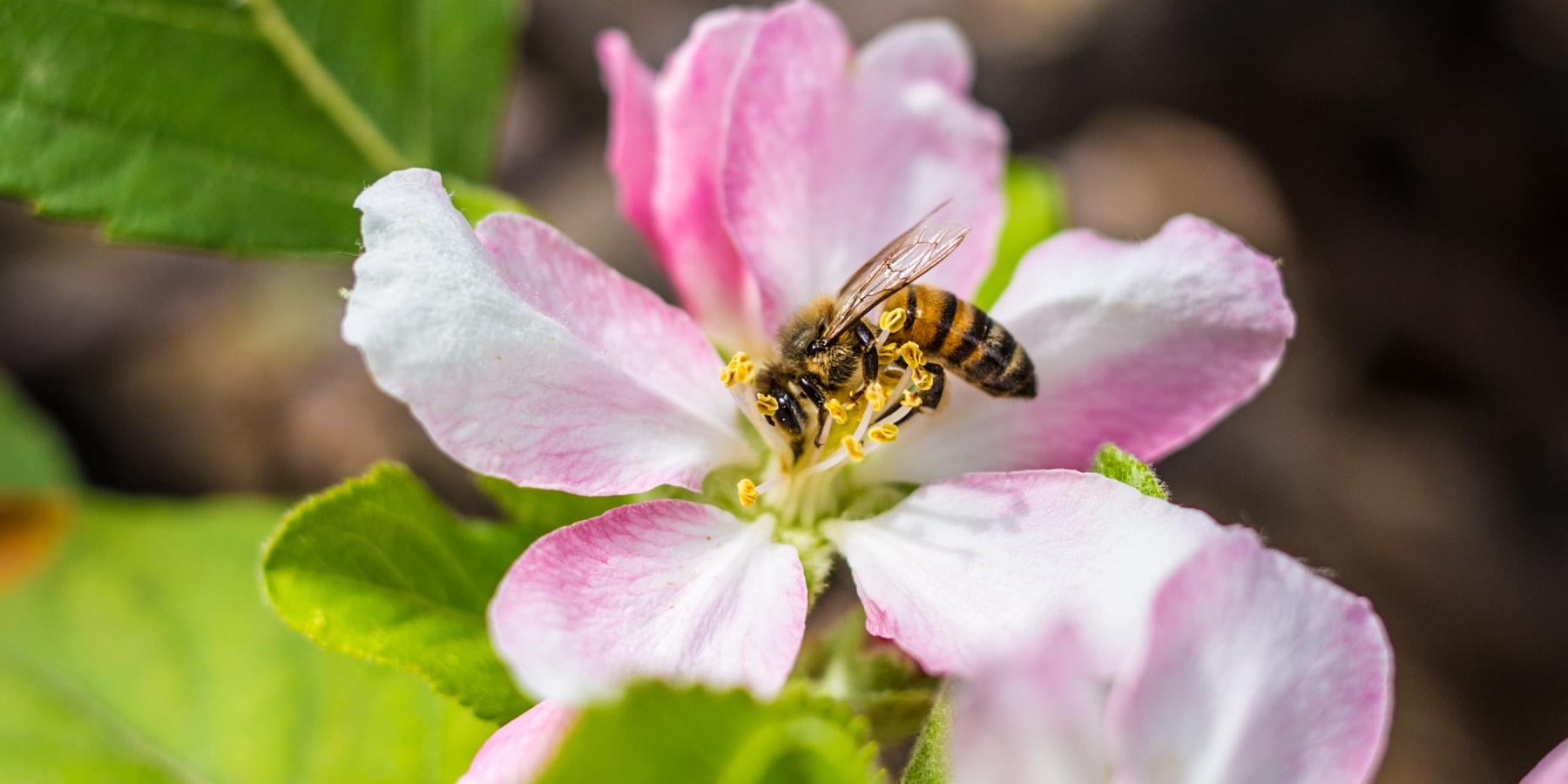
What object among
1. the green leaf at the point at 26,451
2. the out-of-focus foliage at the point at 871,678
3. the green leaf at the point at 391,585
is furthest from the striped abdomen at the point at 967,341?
the green leaf at the point at 26,451

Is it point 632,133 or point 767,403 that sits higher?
point 632,133

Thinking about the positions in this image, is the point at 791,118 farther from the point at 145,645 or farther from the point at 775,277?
the point at 145,645

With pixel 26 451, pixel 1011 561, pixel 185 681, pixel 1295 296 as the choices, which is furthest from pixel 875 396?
pixel 1295 296

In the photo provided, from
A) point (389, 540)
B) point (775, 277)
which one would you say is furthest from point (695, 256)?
point (389, 540)

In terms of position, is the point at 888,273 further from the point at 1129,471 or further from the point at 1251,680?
the point at 1251,680

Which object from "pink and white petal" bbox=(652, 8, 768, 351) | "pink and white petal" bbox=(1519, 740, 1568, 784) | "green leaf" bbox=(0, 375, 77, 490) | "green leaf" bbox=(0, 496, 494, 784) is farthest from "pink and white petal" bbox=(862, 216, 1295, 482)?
"green leaf" bbox=(0, 375, 77, 490)

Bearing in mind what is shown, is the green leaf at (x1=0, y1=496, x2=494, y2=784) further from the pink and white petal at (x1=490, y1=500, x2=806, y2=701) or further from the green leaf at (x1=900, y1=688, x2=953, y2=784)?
the green leaf at (x1=900, y1=688, x2=953, y2=784)

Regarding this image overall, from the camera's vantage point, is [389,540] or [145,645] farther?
[145,645]

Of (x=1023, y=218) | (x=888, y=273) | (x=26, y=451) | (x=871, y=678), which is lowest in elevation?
(x=26, y=451)
